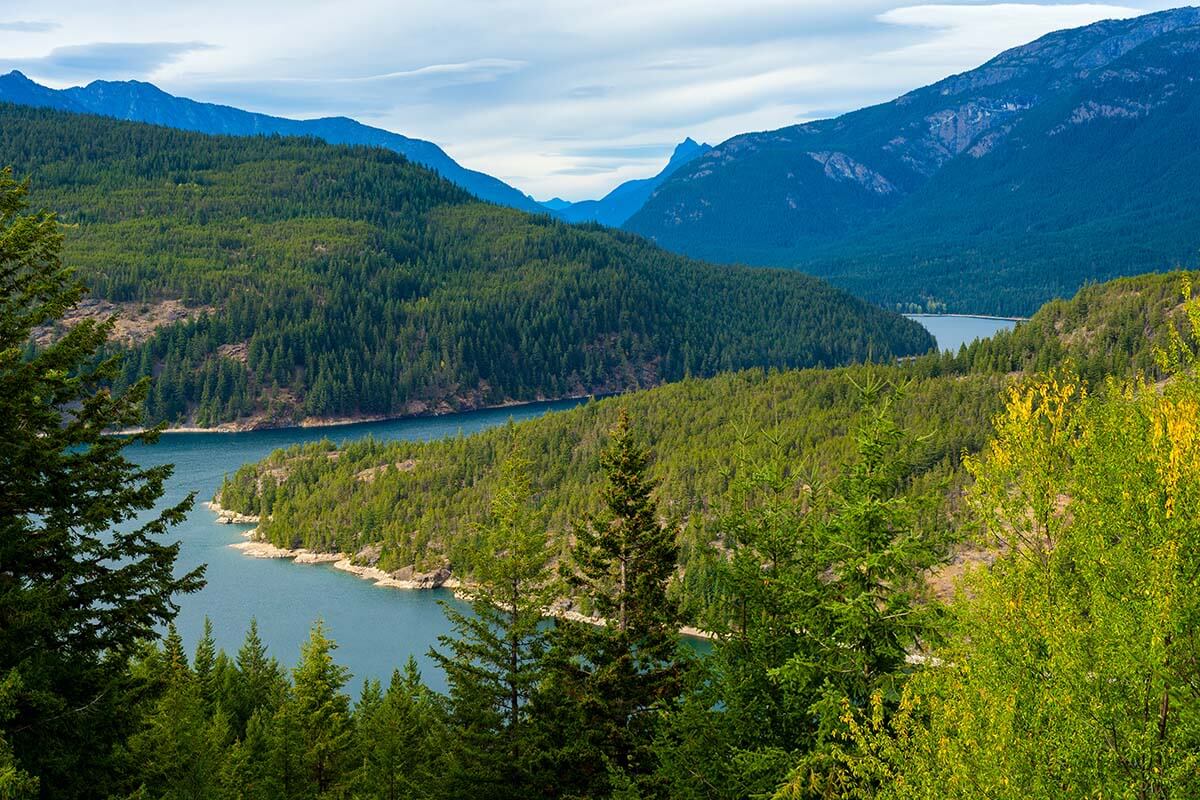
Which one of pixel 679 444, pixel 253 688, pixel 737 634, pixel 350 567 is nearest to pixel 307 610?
pixel 350 567

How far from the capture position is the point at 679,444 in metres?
149

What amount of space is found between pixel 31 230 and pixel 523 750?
73.3 feet

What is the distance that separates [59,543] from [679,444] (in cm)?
13004

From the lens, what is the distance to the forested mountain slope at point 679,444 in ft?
426

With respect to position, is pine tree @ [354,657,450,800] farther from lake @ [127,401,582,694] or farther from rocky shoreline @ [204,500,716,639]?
rocky shoreline @ [204,500,716,639]

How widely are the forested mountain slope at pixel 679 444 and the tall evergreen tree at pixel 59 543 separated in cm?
9315

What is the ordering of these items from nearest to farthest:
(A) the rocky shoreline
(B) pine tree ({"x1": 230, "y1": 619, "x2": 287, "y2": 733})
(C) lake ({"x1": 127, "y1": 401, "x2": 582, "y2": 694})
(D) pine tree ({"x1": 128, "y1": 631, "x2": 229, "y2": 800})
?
(D) pine tree ({"x1": 128, "y1": 631, "x2": 229, "y2": 800}) → (B) pine tree ({"x1": 230, "y1": 619, "x2": 287, "y2": 733}) → (C) lake ({"x1": 127, "y1": 401, "x2": 582, "y2": 694}) → (A) the rocky shoreline

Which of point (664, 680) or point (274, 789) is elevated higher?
point (664, 680)

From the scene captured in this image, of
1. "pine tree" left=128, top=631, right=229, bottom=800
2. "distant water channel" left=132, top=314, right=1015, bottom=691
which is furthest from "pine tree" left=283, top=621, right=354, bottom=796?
"distant water channel" left=132, top=314, right=1015, bottom=691

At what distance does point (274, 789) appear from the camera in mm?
41281

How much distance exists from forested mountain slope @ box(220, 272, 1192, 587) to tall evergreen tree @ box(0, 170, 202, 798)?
306ft

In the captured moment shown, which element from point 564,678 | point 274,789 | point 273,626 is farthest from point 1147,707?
point 273,626

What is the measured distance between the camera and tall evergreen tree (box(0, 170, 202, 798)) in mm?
19094

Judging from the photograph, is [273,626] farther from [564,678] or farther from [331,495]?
[564,678]
